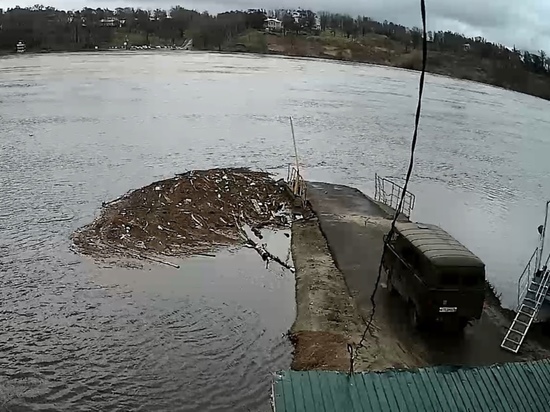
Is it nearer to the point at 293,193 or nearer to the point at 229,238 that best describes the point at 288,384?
the point at 229,238

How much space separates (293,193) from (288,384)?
25610mm

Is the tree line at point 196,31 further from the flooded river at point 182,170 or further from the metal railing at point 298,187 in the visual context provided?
the metal railing at point 298,187

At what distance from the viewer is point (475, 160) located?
51.2m

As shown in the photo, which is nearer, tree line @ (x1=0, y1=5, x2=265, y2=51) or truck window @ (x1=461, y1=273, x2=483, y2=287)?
truck window @ (x1=461, y1=273, x2=483, y2=287)

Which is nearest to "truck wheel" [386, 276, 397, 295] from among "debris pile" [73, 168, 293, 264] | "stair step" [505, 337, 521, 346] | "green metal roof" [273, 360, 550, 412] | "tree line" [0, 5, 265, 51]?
"stair step" [505, 337, 521, 346]

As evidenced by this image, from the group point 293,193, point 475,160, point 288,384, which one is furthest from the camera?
point 475,160

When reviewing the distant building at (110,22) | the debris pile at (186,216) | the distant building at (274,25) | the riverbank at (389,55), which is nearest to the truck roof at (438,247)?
the debris pile at (186,216)

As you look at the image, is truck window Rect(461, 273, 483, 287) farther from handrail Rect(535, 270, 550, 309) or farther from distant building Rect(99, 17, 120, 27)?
distant building Rect(99, 17, 120, 27)

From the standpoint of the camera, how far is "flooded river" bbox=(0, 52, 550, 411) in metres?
16.7

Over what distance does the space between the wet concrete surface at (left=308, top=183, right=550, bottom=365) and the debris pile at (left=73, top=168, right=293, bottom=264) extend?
11.8 feet

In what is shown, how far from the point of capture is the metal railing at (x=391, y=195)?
3546cm

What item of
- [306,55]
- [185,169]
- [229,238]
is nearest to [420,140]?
[185,169]

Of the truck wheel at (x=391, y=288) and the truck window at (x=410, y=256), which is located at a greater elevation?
the truck window at (x=410, y=256)

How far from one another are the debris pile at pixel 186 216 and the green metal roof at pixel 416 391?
16991 millimetres
